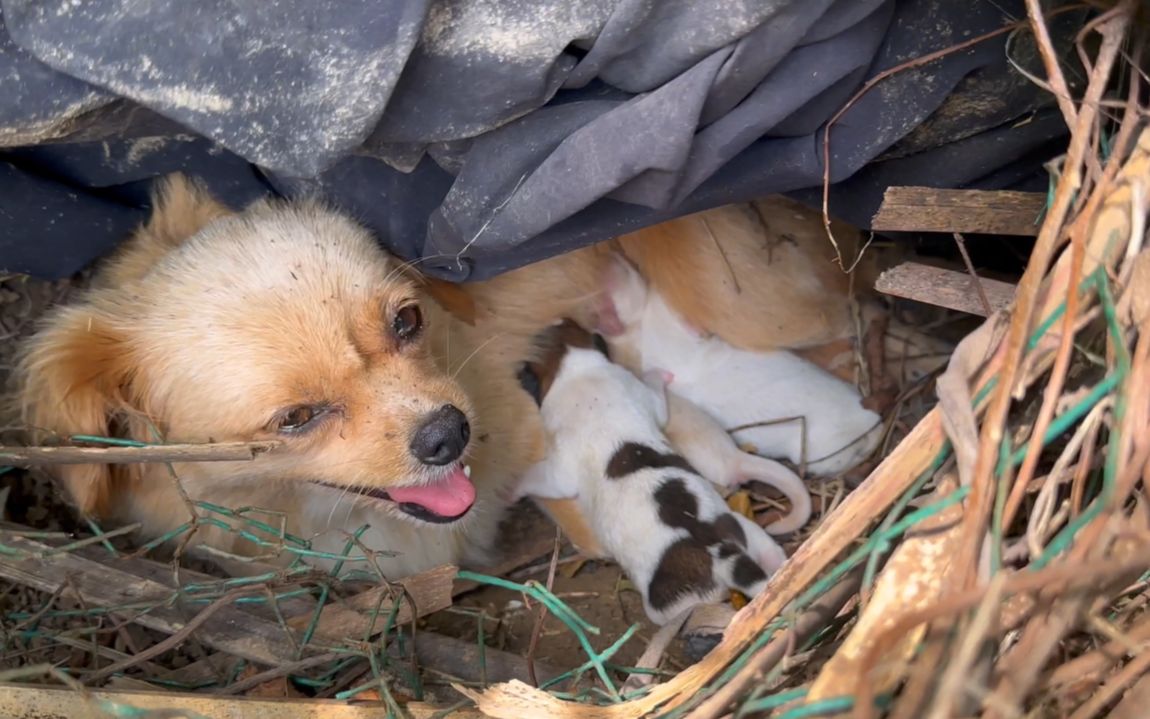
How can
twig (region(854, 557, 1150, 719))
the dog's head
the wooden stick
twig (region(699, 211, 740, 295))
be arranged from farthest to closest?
twig (region(699, 211, 740, 295)) → the dog's head → the wooden stick → twig (region(854, 557, 1150, 719))

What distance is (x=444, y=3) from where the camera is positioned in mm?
1396

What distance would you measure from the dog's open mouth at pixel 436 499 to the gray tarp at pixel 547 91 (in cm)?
62

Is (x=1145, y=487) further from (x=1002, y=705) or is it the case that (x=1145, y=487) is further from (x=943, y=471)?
(x=1002, y=705)

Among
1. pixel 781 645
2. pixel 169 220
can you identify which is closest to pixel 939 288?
pixel 781 645

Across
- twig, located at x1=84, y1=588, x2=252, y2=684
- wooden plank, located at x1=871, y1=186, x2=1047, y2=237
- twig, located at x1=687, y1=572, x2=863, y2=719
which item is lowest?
twig, located at x1=84, y1=588, x2=252, y2=684

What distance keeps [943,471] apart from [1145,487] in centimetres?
20

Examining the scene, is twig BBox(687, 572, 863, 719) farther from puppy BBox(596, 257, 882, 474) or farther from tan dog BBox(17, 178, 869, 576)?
puppy BBox(596, 257, 882, 474)

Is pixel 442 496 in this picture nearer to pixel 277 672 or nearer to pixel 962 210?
pixel 277 672

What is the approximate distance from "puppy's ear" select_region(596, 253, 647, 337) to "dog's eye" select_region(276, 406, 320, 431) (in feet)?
3.37

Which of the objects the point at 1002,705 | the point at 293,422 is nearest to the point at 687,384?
the point at 293,422

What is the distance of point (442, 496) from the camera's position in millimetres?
2088

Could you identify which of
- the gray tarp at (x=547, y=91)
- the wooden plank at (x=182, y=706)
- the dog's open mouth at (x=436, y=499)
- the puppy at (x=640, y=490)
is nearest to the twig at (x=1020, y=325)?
the gray tarp at (x=547, y=91)

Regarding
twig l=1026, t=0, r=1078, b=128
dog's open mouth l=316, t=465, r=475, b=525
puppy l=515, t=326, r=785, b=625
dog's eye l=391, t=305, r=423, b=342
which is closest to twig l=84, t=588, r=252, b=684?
dog's open mouth l=316, t=465, r=475, b=525

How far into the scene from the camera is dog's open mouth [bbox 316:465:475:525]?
2061 mm
